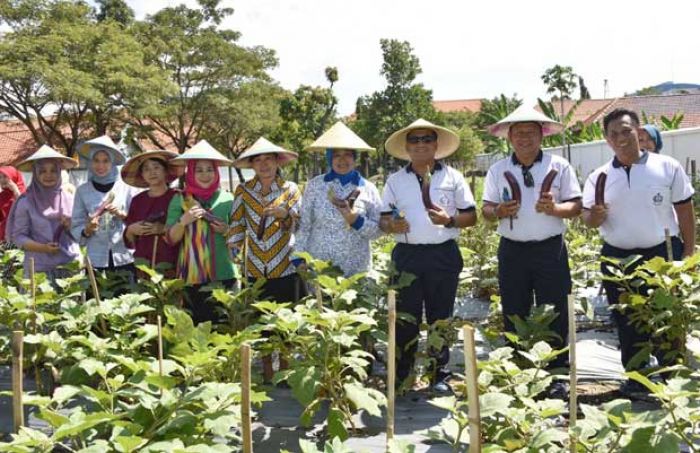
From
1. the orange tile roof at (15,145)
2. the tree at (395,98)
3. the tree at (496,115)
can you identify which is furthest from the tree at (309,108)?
the orange tile roof at (15,145)

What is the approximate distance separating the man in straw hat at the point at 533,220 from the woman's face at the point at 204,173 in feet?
4.91

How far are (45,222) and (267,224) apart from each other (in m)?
1.50

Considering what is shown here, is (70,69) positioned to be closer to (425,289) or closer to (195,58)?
(195,58)

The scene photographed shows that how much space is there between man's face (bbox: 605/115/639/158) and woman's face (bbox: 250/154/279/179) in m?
1.73

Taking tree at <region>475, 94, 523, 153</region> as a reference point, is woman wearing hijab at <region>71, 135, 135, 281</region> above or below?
below

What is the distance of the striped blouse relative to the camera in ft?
12.3

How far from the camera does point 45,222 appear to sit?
4297 millimetres

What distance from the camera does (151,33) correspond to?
80.7 feet

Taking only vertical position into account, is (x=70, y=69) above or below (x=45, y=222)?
above

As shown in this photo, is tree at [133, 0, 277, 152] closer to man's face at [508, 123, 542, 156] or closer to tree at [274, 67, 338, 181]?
tree at [274, 67, 338, 181]

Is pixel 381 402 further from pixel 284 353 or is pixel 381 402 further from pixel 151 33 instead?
pixel 151 33


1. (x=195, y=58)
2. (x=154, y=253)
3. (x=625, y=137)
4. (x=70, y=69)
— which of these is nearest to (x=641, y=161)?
(x=625, y=137)

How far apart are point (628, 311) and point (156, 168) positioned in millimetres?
2620

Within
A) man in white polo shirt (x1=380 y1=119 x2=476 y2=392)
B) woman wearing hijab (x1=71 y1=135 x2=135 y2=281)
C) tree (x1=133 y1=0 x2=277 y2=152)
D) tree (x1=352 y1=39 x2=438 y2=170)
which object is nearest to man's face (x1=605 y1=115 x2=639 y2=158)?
man in white polo shirt (x1=380 y1=119 x2=476 y2=392)
